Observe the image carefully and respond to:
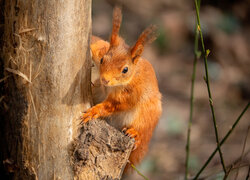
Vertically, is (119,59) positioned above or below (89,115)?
above

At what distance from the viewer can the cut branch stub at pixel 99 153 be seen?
1417 mm

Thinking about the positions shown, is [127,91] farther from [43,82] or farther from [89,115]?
[43,82]

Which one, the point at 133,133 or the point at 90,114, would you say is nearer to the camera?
the point at 90,114

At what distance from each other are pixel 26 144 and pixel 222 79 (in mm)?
3164

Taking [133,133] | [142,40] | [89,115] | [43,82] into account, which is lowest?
[133,133]

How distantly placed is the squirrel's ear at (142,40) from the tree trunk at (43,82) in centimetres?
23

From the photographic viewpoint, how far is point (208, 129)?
3604mm

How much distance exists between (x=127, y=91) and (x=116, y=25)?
36 cm

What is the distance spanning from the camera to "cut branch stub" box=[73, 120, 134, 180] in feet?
4.65

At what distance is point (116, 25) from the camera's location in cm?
154

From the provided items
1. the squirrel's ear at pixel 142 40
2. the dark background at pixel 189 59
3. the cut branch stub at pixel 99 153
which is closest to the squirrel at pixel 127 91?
the squirrel's ear at pixel 142 40

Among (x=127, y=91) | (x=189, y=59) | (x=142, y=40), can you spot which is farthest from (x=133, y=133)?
(x=189, y=59)

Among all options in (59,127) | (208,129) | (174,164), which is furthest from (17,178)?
(208,129)

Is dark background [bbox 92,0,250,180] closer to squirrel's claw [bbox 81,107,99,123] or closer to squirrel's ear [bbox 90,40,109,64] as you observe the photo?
squirrel's ear [bbox 90,40,109,64]
